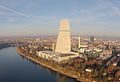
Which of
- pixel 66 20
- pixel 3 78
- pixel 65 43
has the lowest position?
pixel 3 78

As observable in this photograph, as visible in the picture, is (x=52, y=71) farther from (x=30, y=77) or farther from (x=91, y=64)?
(x=91, y=64)

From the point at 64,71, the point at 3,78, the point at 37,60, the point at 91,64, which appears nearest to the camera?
the point at 3,78

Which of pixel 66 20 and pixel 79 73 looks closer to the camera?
pixel 79 73

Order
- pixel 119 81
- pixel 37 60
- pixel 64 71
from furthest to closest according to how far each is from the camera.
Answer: pixel 37 60 → pixel 64 71 → pixel 119 81

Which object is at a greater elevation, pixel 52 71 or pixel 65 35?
pixel 65 35

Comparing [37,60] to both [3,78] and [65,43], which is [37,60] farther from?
[3,78]

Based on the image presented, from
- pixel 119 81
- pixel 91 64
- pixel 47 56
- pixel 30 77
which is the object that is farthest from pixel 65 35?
pixel 119 81

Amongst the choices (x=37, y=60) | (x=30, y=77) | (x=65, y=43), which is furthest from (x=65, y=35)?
(x=30, y=77)
